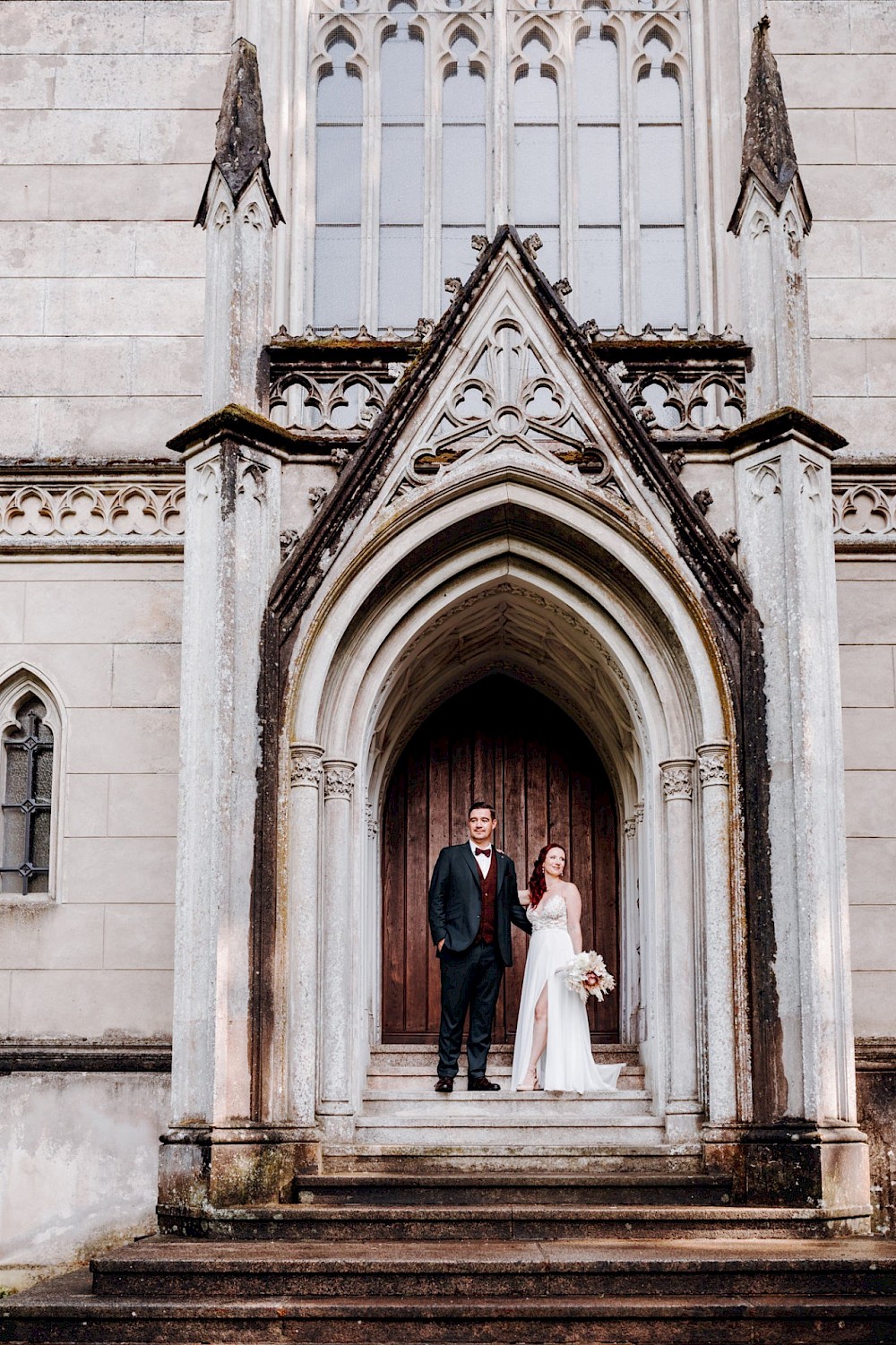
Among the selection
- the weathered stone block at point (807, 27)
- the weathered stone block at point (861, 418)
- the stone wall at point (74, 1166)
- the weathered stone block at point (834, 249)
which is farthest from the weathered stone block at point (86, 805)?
the weathered stone block at point (807, 27)

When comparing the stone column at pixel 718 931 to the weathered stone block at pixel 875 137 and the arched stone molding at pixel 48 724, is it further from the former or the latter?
the weathered stone block at pixel 875 137

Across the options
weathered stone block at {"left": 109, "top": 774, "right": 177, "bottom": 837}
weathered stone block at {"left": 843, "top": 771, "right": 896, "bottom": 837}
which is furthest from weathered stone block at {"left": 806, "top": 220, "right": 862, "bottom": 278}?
weathered stone block at {"left": 109, "top": 774, "right": 177, "bottom": 837}

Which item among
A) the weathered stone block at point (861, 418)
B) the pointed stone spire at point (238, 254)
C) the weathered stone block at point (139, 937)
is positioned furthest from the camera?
the weathered stone block at point (861, 418)

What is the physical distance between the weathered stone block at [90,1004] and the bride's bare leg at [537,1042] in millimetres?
2516

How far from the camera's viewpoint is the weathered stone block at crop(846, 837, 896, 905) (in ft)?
36.9

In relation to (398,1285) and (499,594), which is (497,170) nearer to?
(499,594)

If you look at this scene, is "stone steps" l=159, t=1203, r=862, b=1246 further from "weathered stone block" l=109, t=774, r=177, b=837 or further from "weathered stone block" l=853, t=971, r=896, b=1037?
"weathered stone block" l=109, t=774, r=177, b=837

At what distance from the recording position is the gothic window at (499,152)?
41.3 feet

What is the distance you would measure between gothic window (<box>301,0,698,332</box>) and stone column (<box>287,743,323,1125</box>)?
14.0ft

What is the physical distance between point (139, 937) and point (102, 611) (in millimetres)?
2359

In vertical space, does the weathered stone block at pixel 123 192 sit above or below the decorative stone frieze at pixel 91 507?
above

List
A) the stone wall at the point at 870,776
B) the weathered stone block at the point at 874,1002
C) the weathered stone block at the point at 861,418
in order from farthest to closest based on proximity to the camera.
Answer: the weathered stone block at the point at 861,418, the stone wall at the point at 870,776, the weathered stone block at the point at 874,1002

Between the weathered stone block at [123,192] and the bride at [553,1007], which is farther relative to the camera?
the weathered stone block at [123,192]

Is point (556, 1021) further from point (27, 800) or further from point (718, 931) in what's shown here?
point (27, 800)
